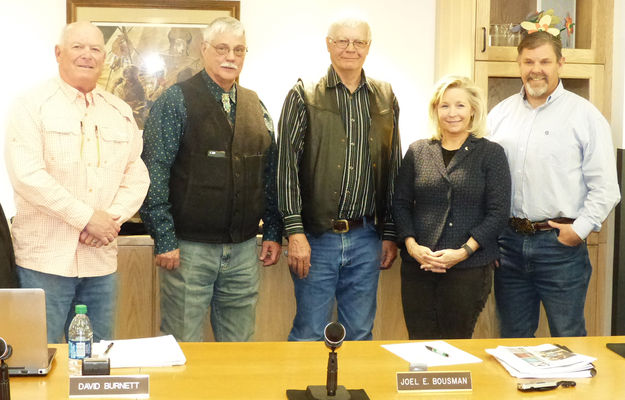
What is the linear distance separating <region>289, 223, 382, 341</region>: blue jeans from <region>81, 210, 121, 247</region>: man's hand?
0.79 m

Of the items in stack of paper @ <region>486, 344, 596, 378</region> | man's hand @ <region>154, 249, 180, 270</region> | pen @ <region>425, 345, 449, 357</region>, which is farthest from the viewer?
man's hand @ <region>154, 249, 180, 270</region>

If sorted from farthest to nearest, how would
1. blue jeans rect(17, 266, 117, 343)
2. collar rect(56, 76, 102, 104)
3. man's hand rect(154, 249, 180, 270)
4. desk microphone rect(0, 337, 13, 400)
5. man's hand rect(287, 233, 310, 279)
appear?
man's hand rect(287, 233, 310, 279) → man's hand rect(154, 249, 180, 270) → collar rect(56, 76, 102, 104) → blue jeans rect(17, 266, 117, 343) → desk microphone rect(0, 337, 13, 400)

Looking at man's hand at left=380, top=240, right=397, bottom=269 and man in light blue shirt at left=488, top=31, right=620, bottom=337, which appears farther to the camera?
man's hand at left=380, top=240, right=397, bottom=269

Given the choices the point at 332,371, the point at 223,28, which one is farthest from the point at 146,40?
the point at 332,371

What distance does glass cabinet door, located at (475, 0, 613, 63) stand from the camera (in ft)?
12.7

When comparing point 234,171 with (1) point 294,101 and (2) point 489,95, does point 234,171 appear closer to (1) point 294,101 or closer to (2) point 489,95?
(1) point 294,101

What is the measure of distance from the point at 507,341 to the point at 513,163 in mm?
1162

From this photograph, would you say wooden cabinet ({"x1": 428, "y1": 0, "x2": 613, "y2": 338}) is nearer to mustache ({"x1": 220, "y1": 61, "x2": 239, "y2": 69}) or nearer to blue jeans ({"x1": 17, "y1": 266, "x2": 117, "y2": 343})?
mustache ({"x1": 220, "y1": 61, "x2": 239, "y2": 69})

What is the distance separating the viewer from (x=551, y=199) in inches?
124

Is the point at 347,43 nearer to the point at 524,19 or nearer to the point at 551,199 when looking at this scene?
the point at 551,199

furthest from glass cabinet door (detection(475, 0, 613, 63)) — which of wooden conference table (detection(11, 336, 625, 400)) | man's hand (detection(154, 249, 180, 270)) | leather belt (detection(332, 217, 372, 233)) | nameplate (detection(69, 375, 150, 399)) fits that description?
nameplate (detection(69, 375, 150, 399))

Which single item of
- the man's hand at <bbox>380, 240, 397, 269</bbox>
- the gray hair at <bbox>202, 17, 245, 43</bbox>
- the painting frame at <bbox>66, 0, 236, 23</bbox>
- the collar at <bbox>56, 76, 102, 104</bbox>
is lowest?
the man's hand at <bbox>380, 240, 397, 269</bbox>

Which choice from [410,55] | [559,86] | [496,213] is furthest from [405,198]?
[410,55]

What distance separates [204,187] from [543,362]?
147cm
